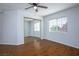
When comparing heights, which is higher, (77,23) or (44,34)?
(77,23)

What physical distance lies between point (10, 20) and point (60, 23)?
305 cm

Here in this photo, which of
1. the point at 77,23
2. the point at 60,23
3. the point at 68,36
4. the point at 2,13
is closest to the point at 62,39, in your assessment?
the point at 68,36

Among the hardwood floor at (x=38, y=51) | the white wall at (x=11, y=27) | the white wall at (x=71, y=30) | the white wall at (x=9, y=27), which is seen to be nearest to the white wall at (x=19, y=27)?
the white wall at (x=11, y=27)

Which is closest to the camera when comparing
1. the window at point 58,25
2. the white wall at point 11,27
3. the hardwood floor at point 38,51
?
the hardwood floor at point 38,51

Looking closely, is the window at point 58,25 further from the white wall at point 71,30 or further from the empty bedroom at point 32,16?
the white wall at point 71,30

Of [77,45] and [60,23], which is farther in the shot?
[60,23]

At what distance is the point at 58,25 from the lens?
640cm

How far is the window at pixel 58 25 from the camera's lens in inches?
223

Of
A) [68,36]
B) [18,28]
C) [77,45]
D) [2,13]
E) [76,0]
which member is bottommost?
[77,45]

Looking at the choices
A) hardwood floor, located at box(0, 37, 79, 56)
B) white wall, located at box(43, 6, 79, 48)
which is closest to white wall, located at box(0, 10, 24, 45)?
hardwood floor, located at box(0, 37, 79, 56)

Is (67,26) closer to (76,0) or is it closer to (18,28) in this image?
(18,28)

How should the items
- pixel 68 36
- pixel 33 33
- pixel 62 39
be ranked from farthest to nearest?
pixel 33 33, pixel 62 39, pixel 68 36

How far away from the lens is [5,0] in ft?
5.19

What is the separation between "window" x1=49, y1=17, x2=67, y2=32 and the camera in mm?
5672
